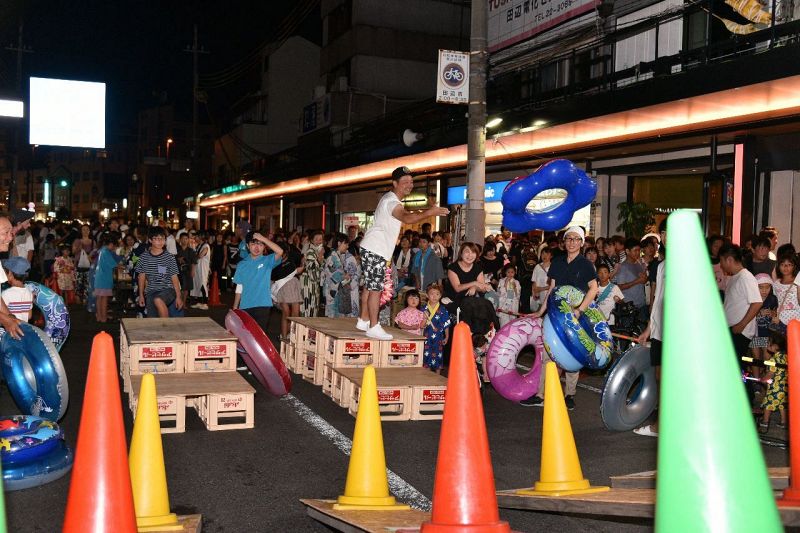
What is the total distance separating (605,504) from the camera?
14.6 feet

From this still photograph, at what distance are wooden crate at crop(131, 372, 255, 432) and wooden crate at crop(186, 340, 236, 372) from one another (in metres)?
0.57

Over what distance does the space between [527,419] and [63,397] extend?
474 cm

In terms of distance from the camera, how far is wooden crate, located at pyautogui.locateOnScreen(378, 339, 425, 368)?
29.8 feet

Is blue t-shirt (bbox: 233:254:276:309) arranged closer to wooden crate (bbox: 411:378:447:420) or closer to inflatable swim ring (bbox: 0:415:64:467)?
wooden crate (bbox: 411:378:447:420)

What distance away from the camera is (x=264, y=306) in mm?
10930

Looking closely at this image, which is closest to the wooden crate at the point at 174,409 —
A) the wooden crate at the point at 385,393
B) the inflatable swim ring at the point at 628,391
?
the wooden crate at the point at 385,393

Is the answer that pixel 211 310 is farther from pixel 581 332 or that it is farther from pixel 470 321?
pixel 581 332

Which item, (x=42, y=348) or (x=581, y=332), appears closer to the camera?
(x=42, y=348)

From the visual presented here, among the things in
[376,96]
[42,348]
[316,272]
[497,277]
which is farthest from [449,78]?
[376,96]

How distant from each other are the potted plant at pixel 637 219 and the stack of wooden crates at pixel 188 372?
439 inches

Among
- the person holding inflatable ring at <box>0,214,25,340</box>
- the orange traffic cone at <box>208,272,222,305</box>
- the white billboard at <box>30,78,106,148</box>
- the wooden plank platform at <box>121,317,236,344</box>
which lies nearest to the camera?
the person holding inflatable ring at <box>0,214,25,340</box>

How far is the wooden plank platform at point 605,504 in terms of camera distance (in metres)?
4.28

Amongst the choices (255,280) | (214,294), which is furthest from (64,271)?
(255,280)

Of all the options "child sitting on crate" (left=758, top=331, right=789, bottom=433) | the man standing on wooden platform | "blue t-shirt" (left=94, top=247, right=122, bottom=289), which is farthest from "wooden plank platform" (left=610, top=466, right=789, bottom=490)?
"blue t-shirt" (left=94, top=247, right=122, bottom=289)
